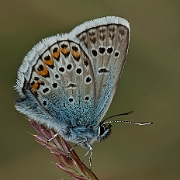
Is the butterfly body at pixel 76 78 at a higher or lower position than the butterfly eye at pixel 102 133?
higher

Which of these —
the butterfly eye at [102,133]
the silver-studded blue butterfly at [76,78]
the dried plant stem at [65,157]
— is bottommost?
the butterfly eye at [102,133]

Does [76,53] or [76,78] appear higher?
[76,53]

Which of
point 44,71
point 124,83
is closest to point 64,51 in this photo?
point 44,71

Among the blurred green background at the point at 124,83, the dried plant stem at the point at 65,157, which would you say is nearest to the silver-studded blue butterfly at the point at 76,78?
the dried plant stem at the point at 65,157

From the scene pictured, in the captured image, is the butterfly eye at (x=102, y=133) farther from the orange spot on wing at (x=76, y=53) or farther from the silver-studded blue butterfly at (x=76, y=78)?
the orange spot on wing at (x=76, y=53)

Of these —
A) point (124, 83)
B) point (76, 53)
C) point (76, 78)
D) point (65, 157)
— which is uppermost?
point (76, 53)

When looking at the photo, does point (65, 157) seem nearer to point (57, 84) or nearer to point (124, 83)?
point (57, 84)

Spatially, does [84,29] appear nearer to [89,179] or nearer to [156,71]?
[89,179]
